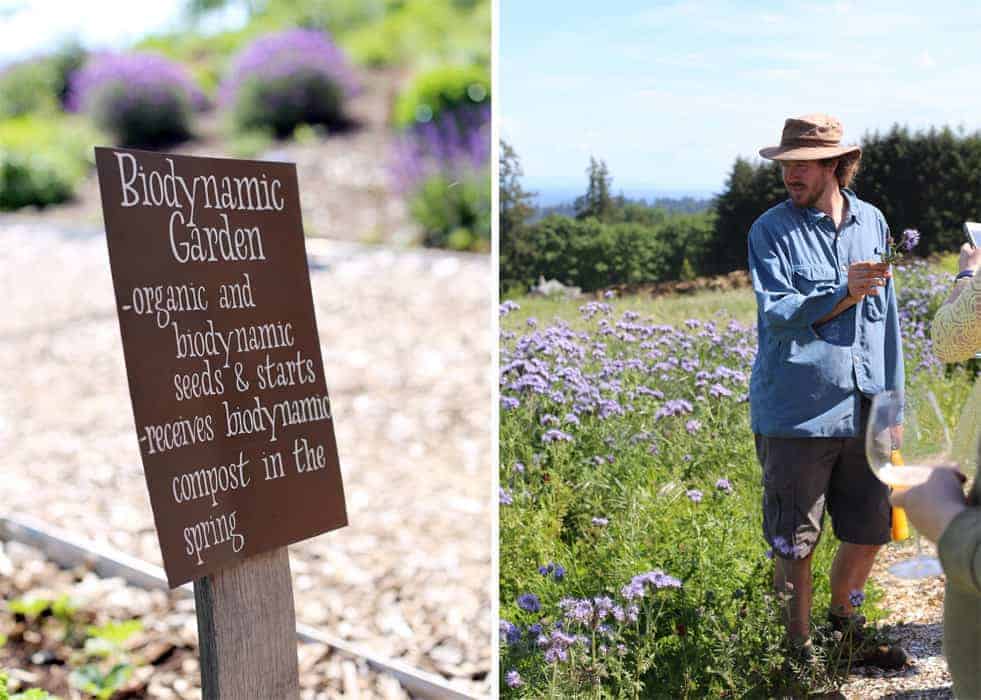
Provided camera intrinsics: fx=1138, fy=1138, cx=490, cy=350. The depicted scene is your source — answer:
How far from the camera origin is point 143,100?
36.9 ft

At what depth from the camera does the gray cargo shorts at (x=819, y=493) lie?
8.69ft

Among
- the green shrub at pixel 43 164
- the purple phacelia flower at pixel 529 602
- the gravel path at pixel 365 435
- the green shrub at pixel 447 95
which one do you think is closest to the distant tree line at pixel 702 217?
the purple phacelia flower at pixel 529 602

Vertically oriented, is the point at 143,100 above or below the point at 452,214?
above

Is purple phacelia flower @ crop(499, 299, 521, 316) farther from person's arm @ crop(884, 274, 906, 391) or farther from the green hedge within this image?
person's arm @ crop(884, 274, 906, 391)

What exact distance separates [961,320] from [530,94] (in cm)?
132

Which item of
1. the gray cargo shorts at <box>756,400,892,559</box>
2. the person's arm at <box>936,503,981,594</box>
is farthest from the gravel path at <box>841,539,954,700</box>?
the person's arm at <box>936,503,981,594</box>

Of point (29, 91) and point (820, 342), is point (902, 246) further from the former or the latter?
point (29, 91)

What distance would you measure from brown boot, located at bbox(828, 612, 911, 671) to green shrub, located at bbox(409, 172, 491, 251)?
592 cm

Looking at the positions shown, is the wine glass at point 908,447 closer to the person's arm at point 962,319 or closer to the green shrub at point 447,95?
the person's arm at point 962,319

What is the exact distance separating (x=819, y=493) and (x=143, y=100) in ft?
32.7

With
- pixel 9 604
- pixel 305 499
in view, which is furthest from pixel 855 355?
pixel 9 604

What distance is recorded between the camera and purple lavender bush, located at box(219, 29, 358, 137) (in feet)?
35.2

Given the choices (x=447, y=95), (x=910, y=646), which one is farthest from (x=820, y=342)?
(x=447, y=95)

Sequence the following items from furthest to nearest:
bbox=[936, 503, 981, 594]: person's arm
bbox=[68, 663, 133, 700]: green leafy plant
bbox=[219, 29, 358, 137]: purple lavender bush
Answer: bbox=[219, 29, 358, 137]: purple lavender bush, bbox=[68, 663, 133, 700]: green leafy plant, bbox=[936, 503, 981, 594]: person's arm
